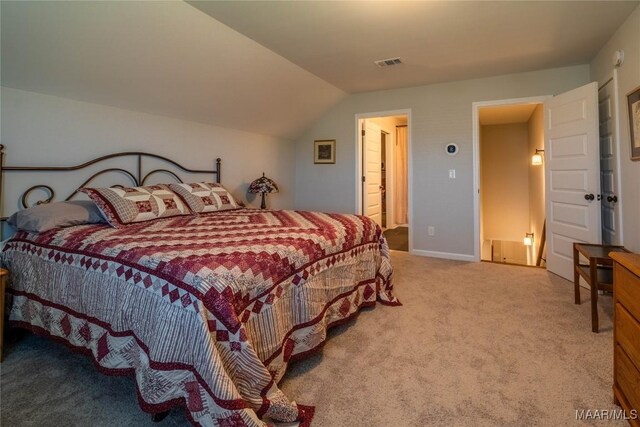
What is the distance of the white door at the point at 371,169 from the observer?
4992 mm

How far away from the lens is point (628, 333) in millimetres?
1303

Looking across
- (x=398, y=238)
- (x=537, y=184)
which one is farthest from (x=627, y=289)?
(x=537, y=184)

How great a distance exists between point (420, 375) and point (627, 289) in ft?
3.21

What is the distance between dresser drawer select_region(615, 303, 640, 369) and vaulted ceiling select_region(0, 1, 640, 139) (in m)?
2.14

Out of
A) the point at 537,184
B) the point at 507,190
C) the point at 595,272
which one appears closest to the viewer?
the point at 595,272

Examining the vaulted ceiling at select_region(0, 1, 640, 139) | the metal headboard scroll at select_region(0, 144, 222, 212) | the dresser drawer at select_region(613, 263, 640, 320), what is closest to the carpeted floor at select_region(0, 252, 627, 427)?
the dresser drawer at select_region(613, 263, 640, 320)

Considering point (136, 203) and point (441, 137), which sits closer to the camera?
point (136, 203)

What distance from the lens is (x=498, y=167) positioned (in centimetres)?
656

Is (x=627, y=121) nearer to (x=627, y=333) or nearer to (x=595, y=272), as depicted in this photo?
(x=595, y=272)

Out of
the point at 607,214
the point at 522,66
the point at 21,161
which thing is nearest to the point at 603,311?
the point at 607,214

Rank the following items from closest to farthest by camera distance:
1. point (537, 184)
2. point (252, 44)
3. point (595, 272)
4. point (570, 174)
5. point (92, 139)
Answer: point (595, 272) < point (92, 139) < point (252, 44) < point (570, 174) < point (537, 184)

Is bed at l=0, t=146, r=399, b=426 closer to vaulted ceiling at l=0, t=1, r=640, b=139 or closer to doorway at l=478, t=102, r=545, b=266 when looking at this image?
vaulted ceiling at l=0, t=1, r=640, b=139

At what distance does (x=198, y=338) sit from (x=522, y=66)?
4138 mm

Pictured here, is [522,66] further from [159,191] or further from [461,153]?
[159,191]
